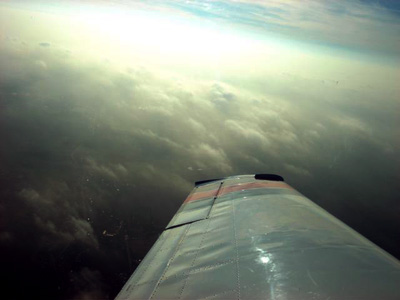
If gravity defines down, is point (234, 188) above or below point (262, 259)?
below

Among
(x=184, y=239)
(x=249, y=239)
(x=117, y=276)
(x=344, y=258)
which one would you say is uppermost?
(x=344, y=258)

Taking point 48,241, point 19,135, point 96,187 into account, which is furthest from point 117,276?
point 19,135

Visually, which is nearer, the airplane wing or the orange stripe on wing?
the airplane wing

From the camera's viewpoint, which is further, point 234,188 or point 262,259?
point 234,188

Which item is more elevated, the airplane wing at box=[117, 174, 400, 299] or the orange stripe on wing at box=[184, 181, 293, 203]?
the airplane wing at box=[117, 174, 400, 299]

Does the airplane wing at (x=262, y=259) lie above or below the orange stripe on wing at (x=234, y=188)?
above

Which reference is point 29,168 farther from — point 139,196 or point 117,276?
point 117,276

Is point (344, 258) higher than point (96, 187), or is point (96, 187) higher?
point (344, 258)

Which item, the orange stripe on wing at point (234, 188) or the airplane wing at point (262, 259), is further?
the orange stripe on wing at point (234, 188)
